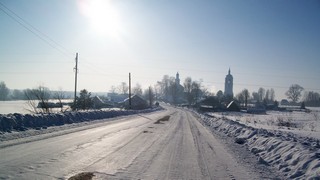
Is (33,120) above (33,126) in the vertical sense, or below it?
above

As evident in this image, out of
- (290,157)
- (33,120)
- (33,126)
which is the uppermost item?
(33,120)

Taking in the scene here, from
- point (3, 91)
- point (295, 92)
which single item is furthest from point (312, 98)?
point (3, 91)

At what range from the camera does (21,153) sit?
28.2 feet

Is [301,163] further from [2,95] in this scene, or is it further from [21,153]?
[2,95]

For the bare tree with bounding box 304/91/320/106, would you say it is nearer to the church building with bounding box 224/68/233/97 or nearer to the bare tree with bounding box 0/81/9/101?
the church building with bounding box 224/68/233/97

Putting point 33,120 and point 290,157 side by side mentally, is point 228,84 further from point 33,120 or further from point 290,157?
point 290,157

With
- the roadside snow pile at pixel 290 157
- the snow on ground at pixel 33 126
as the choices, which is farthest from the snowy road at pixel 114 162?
the snow on ground at pixel 33 126

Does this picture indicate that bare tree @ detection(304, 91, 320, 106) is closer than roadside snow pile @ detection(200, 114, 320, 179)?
No

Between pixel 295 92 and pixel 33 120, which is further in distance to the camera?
pixel 295 92

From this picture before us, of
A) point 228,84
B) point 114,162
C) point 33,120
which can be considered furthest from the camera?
point 228,84

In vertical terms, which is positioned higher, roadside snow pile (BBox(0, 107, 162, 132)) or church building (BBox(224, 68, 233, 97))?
church building (BBox(224, 68, 233, 97))

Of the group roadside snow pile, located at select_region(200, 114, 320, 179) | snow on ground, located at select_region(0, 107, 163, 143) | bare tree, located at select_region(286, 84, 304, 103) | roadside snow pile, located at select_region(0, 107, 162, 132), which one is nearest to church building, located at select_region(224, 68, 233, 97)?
bare tree, located at select_region(286, 84, 304, 103)

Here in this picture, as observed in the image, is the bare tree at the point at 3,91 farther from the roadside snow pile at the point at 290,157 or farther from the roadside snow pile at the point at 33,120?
the roadside snow pile at the point at 290,157

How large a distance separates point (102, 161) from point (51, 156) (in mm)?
1619
